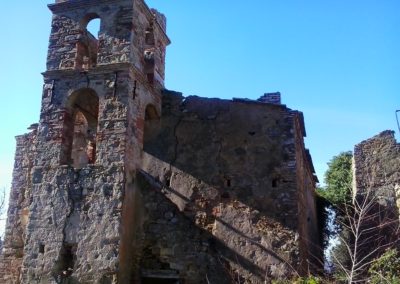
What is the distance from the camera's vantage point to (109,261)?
804 cm

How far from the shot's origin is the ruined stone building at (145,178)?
835 cm

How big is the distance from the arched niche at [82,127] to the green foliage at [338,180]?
729cm

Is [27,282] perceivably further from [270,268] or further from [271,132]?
[271,132]

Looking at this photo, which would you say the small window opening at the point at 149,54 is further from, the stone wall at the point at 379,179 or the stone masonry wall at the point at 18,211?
the stone wall at the point at 379,179

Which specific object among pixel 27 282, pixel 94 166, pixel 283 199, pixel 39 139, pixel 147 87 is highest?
pixel 147 87

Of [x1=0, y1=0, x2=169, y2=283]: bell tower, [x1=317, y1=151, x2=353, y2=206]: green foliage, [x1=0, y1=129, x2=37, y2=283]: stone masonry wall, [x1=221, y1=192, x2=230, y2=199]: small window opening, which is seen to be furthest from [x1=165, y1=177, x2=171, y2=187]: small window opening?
[x1=317, y1=151, x2=353, y2=206]: green foliage

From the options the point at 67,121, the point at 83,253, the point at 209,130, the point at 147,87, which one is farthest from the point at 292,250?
the point at 67,121

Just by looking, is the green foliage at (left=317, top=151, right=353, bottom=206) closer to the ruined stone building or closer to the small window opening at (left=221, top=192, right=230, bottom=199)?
the ruined stone building

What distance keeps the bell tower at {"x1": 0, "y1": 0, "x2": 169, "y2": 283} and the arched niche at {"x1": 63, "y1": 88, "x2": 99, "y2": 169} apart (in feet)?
0.10

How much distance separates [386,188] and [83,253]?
7.97 m

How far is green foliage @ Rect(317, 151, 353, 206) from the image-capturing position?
14.0 meters

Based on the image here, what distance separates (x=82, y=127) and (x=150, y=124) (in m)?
2.12

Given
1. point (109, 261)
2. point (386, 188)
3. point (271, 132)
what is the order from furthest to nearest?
point (386, 188) < point (271, 132) < point (109, 261)

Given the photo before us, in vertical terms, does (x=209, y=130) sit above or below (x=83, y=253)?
above
